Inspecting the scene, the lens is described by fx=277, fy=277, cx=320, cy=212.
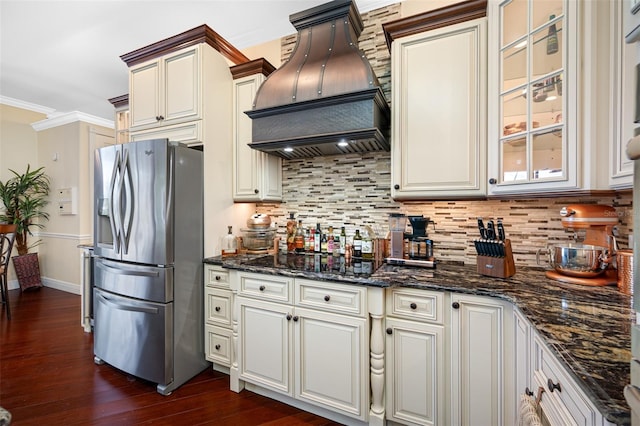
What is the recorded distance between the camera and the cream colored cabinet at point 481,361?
129 cm

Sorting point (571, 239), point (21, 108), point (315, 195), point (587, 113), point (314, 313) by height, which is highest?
point (21, 108)

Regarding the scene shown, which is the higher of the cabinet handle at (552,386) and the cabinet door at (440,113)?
the cabinet door at (440,113)

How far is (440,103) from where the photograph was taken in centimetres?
173

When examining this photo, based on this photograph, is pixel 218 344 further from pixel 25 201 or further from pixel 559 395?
pixel 25 201

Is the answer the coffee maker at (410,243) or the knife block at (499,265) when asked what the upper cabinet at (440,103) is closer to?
the coffee maker at (410,243)

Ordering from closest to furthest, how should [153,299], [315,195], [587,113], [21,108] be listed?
[587,113] < [153,299] < [315,195] < [21,108]

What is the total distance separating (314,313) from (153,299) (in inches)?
46.6

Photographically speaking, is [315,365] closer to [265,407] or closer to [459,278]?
[265,407]

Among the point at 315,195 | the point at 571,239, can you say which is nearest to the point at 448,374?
the point at 571,239

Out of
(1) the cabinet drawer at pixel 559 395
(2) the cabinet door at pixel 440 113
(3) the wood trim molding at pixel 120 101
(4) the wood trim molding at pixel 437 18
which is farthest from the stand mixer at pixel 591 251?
(3) the wood trim molding at pixel 120 101

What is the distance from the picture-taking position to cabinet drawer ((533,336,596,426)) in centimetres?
68

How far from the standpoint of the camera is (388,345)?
1527 mm

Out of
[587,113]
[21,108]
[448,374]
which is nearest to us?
[587,113]

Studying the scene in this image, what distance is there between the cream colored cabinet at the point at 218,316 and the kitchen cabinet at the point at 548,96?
6.28 ft
